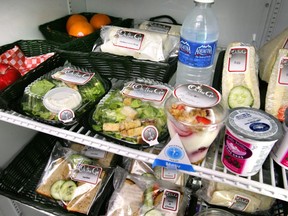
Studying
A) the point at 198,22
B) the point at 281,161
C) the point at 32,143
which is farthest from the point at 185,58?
the point at 32,143

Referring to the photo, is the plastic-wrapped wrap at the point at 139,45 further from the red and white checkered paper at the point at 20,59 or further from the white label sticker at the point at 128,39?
the red and white checkered paper at the point at 20,59

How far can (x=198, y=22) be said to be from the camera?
812 mm

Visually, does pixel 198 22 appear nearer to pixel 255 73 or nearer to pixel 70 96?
pixel 255 73

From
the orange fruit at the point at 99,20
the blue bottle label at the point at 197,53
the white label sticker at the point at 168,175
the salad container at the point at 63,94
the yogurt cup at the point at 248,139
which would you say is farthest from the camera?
the orange fruit at the point at 99,20

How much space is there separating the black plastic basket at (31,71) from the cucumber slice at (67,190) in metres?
0.37

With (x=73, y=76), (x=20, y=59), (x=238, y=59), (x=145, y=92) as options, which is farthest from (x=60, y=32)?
(x=238, y=59)

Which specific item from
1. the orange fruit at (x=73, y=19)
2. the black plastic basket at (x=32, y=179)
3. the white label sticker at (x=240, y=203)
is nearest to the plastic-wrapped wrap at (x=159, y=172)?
the black plastic basket at (x=32, y=179)

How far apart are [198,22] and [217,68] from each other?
0.17 meters

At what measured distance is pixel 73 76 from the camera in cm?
88

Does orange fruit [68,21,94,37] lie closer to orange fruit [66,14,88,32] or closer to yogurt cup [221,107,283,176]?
orange fruit [66,14,88,32]

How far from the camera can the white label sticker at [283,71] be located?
2.36 feet

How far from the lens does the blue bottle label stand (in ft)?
2.23

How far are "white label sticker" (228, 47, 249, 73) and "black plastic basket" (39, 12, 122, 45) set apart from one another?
53cm

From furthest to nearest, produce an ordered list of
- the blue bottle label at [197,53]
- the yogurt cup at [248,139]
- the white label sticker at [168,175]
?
the white label sticker at [168,175] → the blue bottle label at [197,53] → the yogurt cup at [248,139]
